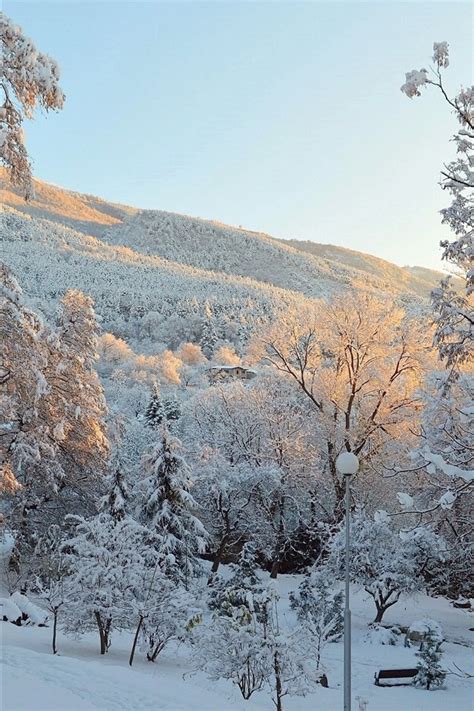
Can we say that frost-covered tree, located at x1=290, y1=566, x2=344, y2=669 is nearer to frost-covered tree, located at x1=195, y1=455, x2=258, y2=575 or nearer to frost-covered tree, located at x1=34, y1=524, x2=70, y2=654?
frost-covered tree, located at x1=195, y1=455, x2=258, y2=575

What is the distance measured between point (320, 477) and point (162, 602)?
39.3ft

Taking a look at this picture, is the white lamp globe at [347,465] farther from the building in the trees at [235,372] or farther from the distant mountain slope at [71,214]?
the distant mountain slope at [71,214]

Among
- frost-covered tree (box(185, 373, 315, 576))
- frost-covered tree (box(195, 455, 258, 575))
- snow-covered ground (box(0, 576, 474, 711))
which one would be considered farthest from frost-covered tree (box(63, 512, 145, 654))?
frost-covered tree (box(185, 373, 315, 576))

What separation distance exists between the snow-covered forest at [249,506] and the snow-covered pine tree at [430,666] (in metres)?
0.04

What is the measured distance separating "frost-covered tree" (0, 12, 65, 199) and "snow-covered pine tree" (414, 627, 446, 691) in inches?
455

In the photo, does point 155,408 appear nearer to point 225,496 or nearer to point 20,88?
point 225,496

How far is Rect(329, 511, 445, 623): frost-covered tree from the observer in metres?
17.0

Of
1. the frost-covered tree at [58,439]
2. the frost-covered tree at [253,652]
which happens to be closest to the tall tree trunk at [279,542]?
the frost-covered tree at [58,439]

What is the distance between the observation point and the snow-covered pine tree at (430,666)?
494 inches

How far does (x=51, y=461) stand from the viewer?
57.4 ft

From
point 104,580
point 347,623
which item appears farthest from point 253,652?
point 104,580

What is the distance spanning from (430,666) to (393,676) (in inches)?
32.9

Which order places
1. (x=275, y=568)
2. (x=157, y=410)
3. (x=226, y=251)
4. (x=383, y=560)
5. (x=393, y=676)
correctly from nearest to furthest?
(x=393, y=676), (x=383, y=560), (x=275, y=568), (x=157, y=410), (x=226, y=251)

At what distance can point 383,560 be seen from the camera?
57.4ft
